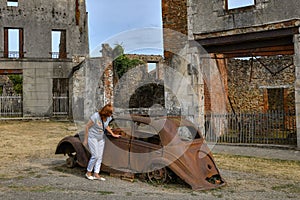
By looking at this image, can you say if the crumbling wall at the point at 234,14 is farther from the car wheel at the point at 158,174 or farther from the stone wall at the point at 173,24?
the car wheel at the point at 158,174

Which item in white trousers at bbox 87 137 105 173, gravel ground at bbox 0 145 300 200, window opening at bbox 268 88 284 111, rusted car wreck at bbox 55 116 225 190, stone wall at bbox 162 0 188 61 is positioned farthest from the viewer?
window opening at bbox 268 88 284 111

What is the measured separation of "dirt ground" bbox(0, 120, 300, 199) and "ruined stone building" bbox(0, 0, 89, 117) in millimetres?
13333

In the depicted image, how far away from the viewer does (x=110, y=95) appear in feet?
62.1

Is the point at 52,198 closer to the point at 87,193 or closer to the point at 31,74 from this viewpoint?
the point at 87,193

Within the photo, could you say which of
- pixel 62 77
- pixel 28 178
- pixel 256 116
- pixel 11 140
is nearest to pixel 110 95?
pixel 62 77

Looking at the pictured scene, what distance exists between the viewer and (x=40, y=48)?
75.9ft

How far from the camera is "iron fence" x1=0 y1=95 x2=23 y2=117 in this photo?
22.1m

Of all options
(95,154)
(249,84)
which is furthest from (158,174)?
(249,84)

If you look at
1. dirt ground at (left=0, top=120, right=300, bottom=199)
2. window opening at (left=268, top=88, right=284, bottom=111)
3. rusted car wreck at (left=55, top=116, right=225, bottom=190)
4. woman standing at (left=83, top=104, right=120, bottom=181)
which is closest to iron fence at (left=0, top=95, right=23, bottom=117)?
dirt ground at (left=0, top=120, right=300, bottom=199)

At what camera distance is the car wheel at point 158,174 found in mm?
6215

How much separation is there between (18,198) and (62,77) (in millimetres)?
18069

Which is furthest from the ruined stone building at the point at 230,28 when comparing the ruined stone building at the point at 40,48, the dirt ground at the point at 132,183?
the ruined stone building at the point at 40,48

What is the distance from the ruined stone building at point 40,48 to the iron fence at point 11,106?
961 mm

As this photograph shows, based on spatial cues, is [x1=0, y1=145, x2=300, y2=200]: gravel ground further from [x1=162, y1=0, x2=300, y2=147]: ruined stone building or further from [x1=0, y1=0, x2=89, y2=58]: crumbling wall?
[x1=0, y1=0, x2=89, y2=58]: crumbling wall
